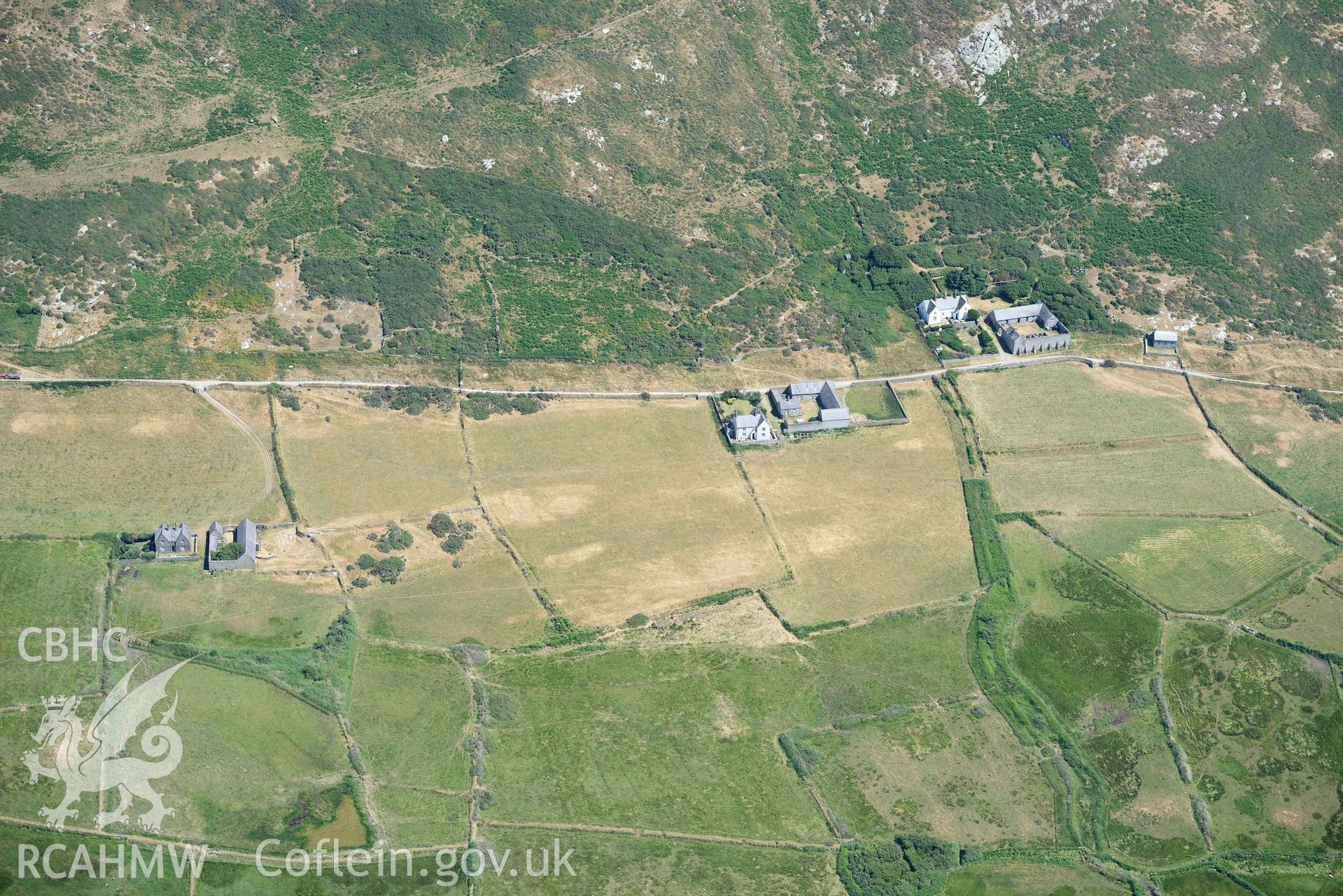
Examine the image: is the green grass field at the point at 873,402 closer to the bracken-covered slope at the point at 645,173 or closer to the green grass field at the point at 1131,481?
the bracken-covered slope at the point at 645,173

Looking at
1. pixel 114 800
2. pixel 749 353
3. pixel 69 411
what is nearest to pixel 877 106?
pixel 749 353

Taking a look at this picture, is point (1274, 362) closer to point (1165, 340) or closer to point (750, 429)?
point (1165, 340)

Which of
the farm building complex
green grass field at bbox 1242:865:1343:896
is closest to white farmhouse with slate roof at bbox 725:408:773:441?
the farm building complex

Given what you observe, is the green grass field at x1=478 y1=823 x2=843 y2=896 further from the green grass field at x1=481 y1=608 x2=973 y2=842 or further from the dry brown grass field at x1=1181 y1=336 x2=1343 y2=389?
the dry brown grass field at x1=1181 y1=336 x2=1343 y2=389

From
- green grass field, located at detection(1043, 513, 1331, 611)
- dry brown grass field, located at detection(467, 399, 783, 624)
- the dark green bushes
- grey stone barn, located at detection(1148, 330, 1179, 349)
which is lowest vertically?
dry brown grass field, located at detection(467, 399, 783, 624)

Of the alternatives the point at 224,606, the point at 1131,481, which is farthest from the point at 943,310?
the point at 224,606

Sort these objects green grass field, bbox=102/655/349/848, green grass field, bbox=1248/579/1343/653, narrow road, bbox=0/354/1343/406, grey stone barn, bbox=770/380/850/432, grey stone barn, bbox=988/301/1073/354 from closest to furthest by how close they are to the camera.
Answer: green grass field, bbox=102/655/349/848
green grass field, bbox=1248/579/1343/653
narrow road, bbox=0/354/1343/406
grey stone barn, bbox=770/380/850/432
grey stone barn, bbox=988/301/1073/354

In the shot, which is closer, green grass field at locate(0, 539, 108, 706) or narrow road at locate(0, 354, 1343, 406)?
green grass field at locate(0, 539, 108, 706)
